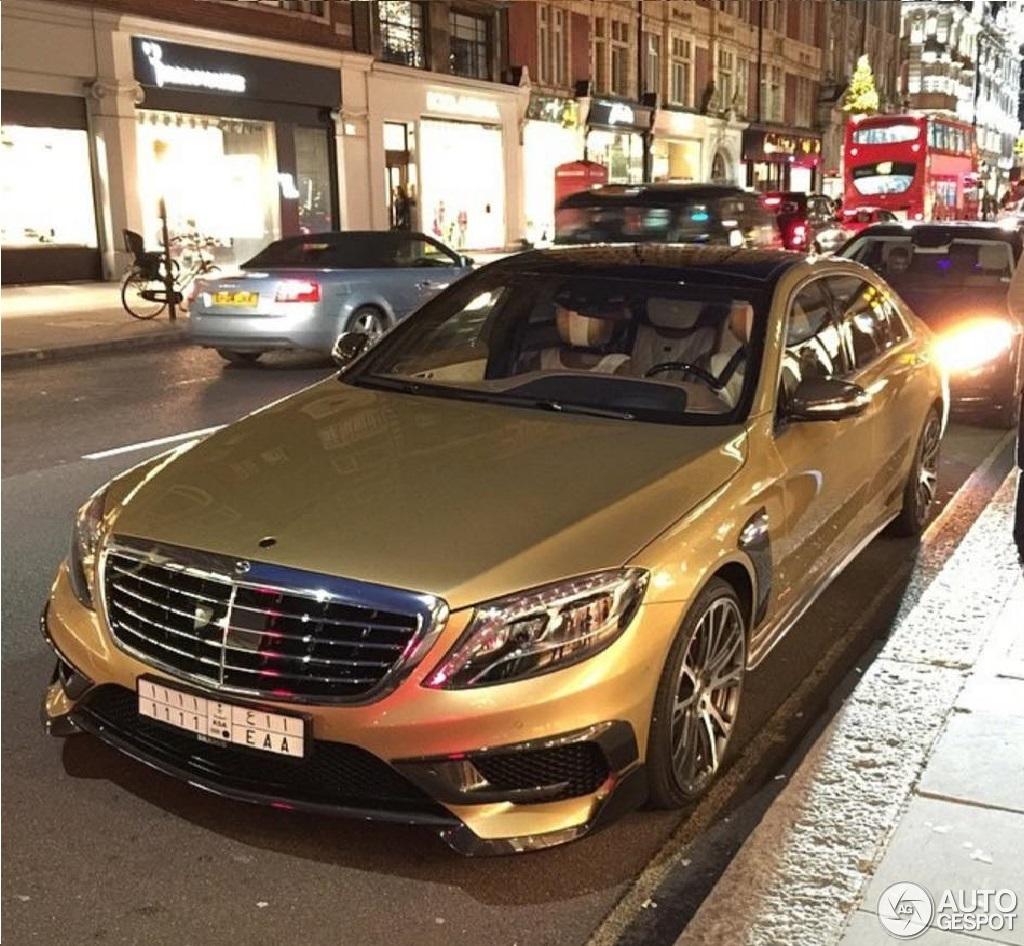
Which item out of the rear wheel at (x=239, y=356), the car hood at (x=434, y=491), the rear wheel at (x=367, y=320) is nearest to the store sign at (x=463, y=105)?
the rear wheel at (x=239, y=356)

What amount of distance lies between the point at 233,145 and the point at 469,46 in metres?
9.46

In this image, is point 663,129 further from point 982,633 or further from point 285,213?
point 982,633

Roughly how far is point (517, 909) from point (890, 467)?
3.26m

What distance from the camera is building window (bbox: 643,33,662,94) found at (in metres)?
40.5

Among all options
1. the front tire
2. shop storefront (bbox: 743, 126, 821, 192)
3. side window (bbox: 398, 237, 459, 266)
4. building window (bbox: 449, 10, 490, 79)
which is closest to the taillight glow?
side window (bbox: 398, 237, 459, 266)

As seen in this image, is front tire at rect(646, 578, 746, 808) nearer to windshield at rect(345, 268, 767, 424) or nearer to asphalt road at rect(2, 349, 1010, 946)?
asphalt road at rect(2, 349, 1010, 946)

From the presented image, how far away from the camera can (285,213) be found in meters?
26.8

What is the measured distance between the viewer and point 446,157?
32438 millimetres

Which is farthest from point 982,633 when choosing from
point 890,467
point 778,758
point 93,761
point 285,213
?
point 285,213

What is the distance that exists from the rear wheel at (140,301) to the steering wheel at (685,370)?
1376 centimetres

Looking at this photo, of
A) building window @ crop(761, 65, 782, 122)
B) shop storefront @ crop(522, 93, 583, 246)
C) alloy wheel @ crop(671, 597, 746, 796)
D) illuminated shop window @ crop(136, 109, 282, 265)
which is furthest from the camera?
building window @ crop(761, 65, 782, 122)

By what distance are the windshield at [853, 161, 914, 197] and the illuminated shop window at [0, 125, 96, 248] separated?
21.5 m

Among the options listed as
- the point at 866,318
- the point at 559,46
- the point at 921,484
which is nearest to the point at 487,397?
the point at 866,318

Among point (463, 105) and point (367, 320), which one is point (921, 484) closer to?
point (367, 320)
